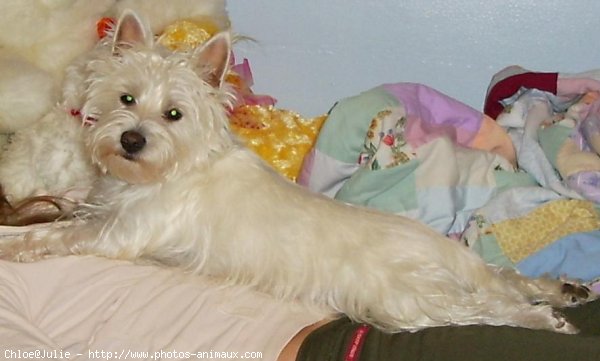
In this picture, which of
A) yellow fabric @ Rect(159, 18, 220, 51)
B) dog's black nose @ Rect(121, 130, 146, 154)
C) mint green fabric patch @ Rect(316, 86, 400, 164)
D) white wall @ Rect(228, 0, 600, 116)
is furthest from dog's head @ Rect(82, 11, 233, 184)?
white wall @ Rect(228, 0, 600, 116)

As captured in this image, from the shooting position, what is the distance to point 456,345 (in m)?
1.59

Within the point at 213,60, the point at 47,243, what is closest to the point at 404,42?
the point at 213,60

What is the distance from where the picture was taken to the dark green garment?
1.52 metres

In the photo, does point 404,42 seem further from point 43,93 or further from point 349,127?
point 43,93

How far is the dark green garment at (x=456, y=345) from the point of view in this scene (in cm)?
152

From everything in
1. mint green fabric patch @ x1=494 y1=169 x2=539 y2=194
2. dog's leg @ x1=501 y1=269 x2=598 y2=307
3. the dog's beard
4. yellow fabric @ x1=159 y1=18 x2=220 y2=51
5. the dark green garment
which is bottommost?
dog's leg @ x1=501 y1=269 x2=598 y2=307

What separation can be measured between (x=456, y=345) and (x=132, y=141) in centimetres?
75

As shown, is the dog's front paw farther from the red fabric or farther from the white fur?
the white fur

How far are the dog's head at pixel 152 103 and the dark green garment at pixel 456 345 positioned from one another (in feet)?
1.58

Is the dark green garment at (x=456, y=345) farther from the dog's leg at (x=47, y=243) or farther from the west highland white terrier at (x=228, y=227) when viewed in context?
the dog's leg at (x=47, y=243)

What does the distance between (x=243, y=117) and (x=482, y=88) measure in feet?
2.27

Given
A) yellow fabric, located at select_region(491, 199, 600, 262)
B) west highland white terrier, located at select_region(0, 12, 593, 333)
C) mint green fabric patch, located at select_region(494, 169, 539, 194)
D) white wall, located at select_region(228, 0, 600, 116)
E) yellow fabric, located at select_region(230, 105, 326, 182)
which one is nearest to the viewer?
west highland white terrier, located at select_region(0, 12, 593, 333)

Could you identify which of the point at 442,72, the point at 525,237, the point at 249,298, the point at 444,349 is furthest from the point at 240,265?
the point at 442,72

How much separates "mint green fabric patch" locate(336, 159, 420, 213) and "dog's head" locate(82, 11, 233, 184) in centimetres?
39
